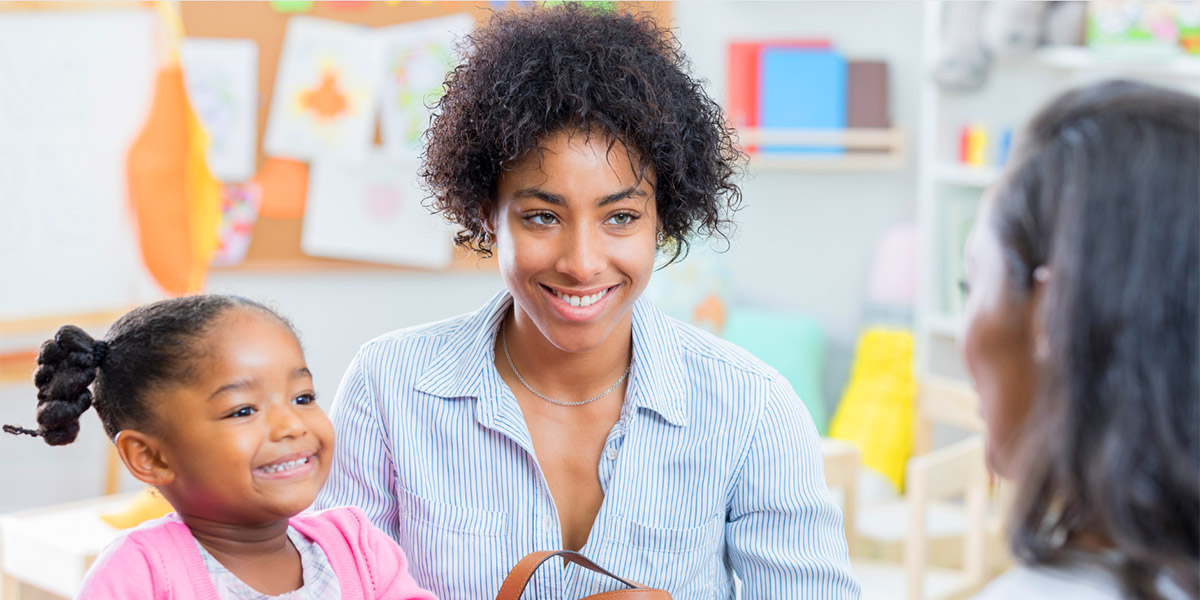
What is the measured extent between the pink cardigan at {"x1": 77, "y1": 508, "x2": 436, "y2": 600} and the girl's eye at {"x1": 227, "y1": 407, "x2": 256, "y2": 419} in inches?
5.3

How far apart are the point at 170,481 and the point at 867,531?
2583mm

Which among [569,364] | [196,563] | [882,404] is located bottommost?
[882,404]

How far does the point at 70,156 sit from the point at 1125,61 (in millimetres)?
2764

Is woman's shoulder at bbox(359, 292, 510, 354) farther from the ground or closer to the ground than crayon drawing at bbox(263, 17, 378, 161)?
closer to the ground

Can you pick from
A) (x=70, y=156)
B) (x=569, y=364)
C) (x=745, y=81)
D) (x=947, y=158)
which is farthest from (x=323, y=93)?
(x=569, y=364)

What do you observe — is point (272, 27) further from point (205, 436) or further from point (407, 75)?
point (205, 436)

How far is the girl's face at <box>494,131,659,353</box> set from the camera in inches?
53.5

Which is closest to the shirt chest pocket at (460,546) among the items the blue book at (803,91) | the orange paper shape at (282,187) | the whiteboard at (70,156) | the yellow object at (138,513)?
the yellow object at (138,513)

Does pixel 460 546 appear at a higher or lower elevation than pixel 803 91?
lower

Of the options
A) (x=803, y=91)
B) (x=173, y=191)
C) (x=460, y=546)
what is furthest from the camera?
(x=803, y=91)

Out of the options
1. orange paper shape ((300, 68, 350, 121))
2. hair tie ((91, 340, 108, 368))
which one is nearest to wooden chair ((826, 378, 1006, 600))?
hair tie ((91, 340, 108, 368))

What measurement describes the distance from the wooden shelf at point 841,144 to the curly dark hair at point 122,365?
267 cm

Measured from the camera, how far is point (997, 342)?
2.61ft

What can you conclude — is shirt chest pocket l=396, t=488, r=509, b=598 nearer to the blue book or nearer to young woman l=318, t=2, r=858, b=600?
young woman l=318, t=2, r=858, b=600
